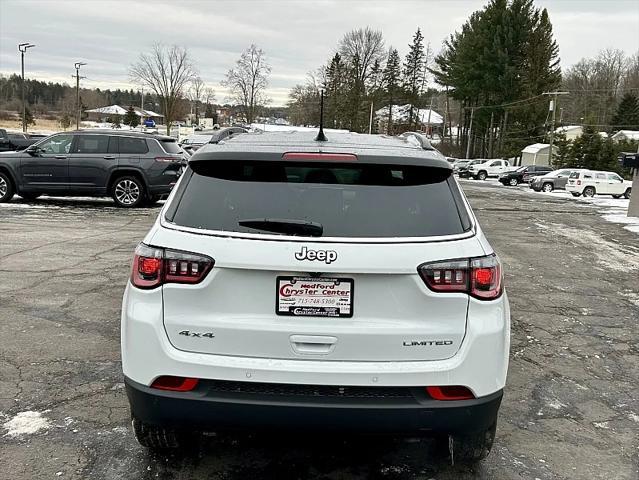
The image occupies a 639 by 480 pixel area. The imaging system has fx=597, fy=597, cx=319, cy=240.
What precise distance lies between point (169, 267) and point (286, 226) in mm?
548

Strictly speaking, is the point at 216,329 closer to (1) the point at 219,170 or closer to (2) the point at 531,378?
(1) the point at 219,170

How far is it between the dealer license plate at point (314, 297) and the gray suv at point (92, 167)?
12340mm

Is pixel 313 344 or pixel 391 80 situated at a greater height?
pixel 391 80

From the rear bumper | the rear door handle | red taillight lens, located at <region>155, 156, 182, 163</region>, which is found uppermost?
red taillight lens, located at <region>155, 156, 182, 163</region>

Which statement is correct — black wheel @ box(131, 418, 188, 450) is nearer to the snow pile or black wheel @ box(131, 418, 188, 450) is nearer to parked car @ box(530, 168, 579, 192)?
the snow pile

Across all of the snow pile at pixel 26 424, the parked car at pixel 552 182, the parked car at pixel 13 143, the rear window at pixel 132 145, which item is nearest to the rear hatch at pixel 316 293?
the snow pile at pixel 26 424

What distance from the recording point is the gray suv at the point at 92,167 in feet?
47.3

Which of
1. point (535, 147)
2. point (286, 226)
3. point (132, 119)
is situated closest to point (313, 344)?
point (286, 226)

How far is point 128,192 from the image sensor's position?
1471 cm

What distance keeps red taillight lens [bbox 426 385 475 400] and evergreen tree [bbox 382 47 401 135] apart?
7256 cm

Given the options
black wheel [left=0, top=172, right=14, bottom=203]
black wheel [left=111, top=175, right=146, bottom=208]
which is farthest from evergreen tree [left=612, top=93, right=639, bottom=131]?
black wheel [left=0, top=172, right=14, bottom=203]

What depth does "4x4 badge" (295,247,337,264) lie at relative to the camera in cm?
255

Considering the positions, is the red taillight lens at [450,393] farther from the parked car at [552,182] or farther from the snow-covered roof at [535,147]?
the snow-covered roof at [535,147]

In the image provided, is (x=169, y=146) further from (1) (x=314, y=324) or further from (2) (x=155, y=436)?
(1) (x=314, y=324)
